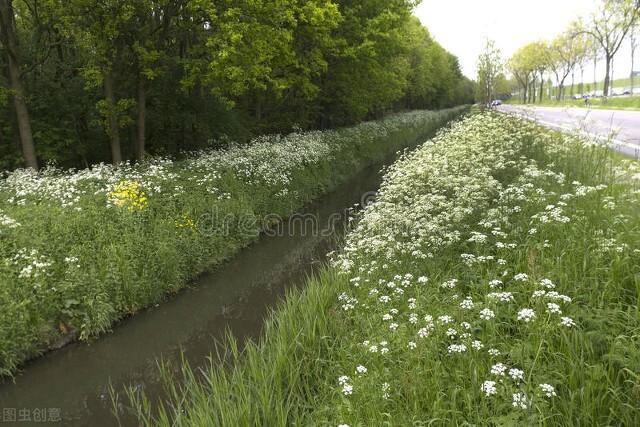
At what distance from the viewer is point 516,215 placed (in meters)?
7.16

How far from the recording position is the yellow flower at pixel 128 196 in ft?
35.3

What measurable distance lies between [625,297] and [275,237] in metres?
11.1

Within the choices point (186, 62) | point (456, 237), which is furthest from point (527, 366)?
point (186, 62)

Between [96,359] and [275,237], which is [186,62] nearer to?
[275,237]

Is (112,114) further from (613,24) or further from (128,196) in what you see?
(613,24)

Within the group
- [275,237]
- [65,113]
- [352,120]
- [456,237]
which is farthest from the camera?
[352,120]

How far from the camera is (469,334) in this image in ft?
14.1
